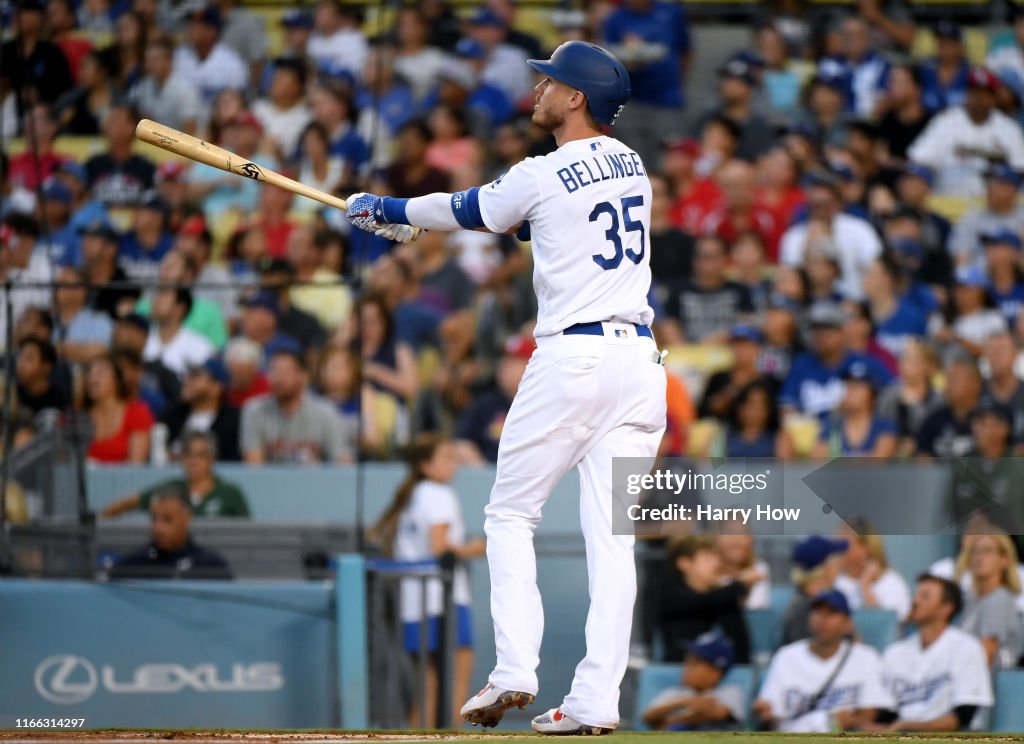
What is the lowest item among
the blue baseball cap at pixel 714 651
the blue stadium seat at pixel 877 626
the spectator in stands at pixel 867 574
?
the blue baseball cap at pixel 714 651

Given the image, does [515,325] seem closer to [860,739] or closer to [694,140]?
[694,140]

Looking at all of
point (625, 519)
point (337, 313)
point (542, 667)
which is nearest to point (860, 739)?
point (625, 519)

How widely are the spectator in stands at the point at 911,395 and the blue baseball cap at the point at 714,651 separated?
199cm

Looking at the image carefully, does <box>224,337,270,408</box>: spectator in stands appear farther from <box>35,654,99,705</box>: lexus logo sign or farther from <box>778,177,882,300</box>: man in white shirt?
<box>778,177,882,300</box>: man in white shirt

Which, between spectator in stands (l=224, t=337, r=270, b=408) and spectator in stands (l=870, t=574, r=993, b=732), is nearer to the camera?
spectator in stands (l=870, t=574, r=993, b=732)

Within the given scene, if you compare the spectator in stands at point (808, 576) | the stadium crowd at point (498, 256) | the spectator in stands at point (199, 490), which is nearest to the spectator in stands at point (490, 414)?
the stadium crowd at point (498, 256)

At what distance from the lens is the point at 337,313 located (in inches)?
330

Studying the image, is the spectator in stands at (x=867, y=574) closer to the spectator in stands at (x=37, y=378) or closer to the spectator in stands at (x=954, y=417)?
the spectator in stands at (x=954, y=417)

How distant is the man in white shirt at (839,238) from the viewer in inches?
388

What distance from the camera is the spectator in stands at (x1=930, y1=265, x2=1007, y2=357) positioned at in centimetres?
951

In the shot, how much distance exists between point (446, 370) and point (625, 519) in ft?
14.2

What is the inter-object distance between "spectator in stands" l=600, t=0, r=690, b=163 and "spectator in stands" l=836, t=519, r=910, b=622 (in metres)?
3.77

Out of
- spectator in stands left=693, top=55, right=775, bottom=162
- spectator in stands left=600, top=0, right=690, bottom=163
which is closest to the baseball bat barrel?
spectator in stands left=600, top=0, right=690, bottom=163

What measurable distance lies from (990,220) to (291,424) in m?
4.81
